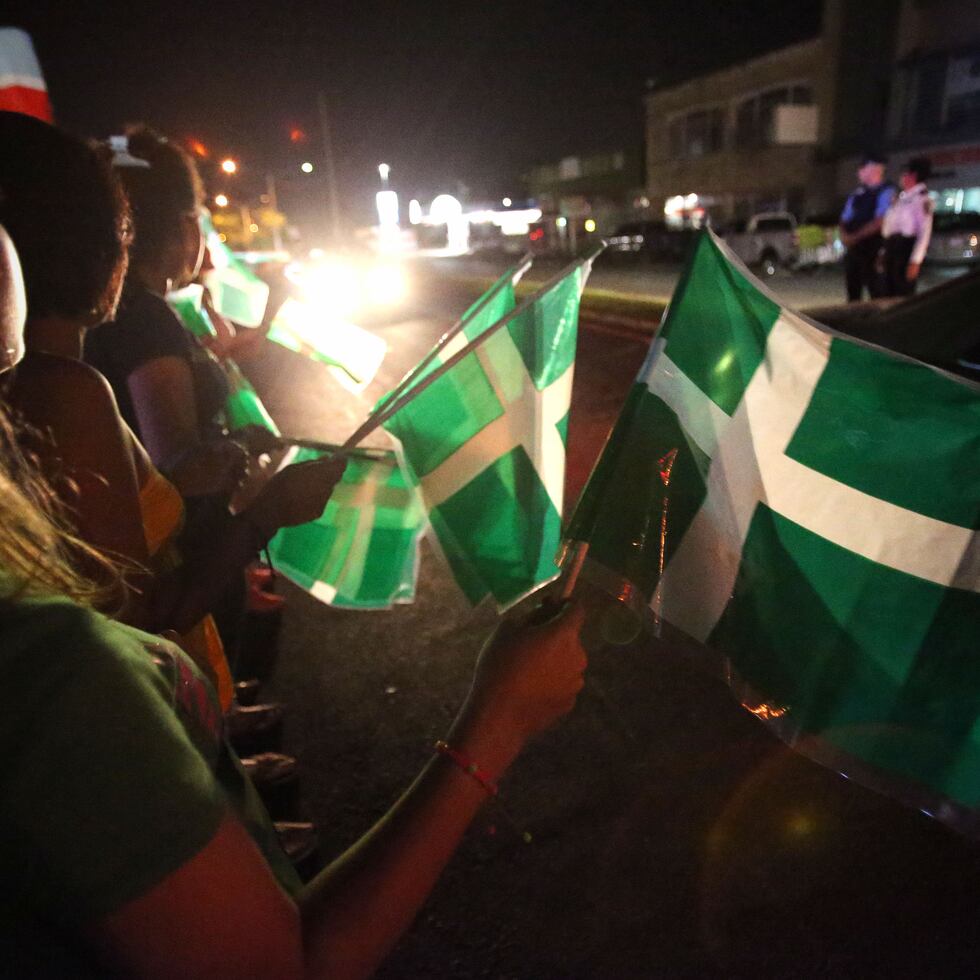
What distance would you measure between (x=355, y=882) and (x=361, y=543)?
180 cm

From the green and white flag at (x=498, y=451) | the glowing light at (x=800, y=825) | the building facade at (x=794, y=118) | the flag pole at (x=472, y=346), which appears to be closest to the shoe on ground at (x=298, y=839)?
the green and white flag at (x=498, y=451)

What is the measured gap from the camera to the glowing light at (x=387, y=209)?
6581 cm

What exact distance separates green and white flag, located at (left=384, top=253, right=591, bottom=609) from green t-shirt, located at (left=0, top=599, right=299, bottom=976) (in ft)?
4.84

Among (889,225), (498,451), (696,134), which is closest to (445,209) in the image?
(696,134)

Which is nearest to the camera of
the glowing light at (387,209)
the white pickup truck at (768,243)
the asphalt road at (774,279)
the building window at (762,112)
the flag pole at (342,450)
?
the flag pole at (342,450)

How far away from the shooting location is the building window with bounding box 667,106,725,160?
112ft

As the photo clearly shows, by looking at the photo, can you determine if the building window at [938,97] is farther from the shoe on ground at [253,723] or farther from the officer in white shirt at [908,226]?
the shoe on ground at [253,723]

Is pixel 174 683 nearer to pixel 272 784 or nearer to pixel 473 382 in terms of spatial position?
pixel 473 382

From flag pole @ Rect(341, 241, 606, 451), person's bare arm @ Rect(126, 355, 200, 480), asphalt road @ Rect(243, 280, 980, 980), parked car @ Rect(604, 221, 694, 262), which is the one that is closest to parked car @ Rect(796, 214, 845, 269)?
parked car @ Rect(604, 221, 694, 262)

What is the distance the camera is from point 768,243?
21.8 metres

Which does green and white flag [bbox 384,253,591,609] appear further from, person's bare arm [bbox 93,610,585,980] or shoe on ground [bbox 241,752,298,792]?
shoe on ground [bbox 241,752,298,792]

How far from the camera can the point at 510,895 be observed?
2221mm

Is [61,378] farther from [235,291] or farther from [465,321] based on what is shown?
[235,291]

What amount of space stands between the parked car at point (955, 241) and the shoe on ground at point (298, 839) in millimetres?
19802
